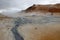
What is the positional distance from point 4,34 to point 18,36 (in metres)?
0.05

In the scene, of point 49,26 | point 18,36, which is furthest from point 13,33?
point 49,26

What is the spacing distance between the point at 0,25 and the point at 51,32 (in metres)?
0.22

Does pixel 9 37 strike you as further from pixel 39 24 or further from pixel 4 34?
pixel 39 24

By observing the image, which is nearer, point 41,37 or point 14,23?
point 41,37

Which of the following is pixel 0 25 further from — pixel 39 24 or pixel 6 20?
pixel 39 24

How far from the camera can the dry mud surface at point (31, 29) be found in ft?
1.85

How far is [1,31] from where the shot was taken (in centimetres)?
60

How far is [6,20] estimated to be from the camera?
696mm

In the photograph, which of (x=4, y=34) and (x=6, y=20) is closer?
(x=4, y=34)

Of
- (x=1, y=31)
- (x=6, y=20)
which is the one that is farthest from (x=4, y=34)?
(x=6, y=20)

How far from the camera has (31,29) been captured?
595 mm

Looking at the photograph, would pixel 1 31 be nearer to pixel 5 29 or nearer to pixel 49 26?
pixel 5 29

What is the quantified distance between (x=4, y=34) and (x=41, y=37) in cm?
14

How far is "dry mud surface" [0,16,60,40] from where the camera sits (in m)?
0.56
